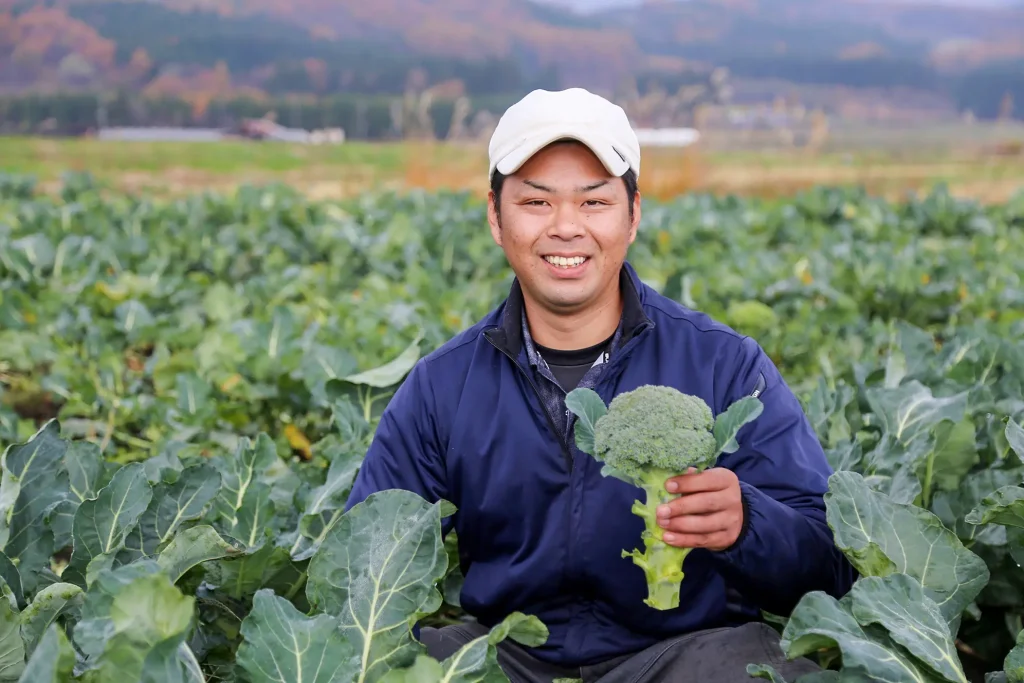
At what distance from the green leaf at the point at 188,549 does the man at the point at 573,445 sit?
0.39m

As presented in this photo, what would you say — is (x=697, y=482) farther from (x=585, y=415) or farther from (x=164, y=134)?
(x=164, y=134)

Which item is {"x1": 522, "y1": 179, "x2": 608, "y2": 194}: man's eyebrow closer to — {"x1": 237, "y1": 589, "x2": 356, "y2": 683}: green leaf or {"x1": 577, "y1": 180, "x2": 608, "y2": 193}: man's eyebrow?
{"x1": 577, "y1": 180, "x2": 608, "y2": 193}: man's eyebrow

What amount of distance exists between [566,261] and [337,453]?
815 mm

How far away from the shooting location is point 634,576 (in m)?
2.24

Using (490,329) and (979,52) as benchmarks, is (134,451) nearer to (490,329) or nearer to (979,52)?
(490,329)

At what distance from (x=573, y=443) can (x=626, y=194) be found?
1.89 ft

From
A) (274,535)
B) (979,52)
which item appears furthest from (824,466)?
(979,52)

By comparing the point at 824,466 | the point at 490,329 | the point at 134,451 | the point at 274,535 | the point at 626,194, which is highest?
the point at 626,194

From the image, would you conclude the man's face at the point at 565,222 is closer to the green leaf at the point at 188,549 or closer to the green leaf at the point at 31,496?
the green leaf at the point at 188,549

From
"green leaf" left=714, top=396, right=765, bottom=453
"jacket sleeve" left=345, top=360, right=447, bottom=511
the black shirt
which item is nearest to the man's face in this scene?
the black shirt

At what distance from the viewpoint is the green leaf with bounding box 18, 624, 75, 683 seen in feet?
4.77

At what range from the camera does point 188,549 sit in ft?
6.43

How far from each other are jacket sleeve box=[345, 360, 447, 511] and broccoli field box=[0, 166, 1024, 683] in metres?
0.20

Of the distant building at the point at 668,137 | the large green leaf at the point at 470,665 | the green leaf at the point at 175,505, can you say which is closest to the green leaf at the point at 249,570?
the green leaf at the point at 175,505
